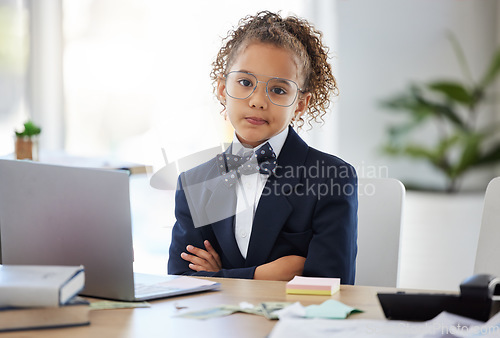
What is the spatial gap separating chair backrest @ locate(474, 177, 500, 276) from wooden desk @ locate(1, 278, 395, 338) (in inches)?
16.9

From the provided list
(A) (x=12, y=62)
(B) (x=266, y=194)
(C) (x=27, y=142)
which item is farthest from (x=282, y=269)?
(A) (x=12, y=62)

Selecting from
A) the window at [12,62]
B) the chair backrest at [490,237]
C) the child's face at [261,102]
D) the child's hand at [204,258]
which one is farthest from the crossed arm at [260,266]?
the window at [12,62]

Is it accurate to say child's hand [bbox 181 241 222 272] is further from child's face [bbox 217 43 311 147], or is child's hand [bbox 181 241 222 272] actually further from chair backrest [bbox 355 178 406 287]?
chair backrest [bbox 355 178 406 287]

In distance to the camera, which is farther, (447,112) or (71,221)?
(447,112)

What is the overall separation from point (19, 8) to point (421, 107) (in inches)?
118

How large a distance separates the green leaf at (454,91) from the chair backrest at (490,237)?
3.39 m

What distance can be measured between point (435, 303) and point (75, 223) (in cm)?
60

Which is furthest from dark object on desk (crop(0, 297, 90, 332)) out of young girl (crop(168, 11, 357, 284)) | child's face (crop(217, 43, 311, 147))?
child's face (crop(217, 43, 311, 147))

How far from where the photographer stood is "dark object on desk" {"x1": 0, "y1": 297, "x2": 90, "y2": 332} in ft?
3.01

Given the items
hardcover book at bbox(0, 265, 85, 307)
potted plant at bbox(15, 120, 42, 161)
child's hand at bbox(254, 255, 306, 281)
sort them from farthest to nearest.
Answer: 1. potted plant at bbox(15, 120, 42, 161)
2. child's hand at bbox(254, 255, 306, 281)
3. hardcover book at bbox(0, 265, 85, 307)

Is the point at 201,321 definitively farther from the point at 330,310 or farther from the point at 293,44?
the point at 293,44

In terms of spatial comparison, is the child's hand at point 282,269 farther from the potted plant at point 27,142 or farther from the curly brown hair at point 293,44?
the potted plant at point 27,142

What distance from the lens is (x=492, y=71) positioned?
184 inches

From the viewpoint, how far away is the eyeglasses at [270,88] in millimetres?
1524
